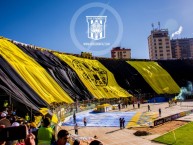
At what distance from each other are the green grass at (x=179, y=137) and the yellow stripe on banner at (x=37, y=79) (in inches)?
745

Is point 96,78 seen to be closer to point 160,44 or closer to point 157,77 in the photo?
point 157,77

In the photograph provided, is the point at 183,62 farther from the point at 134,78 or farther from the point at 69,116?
the point at 69,116

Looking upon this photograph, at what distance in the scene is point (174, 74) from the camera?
101000mm

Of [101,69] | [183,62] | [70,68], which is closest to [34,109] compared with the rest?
[70,68]

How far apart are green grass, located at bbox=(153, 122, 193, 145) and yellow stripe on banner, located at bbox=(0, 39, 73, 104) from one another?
18914mm

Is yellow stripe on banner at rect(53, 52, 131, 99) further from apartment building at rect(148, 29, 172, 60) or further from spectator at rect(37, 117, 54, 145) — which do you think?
apartment building at rect(148, 29, 172, 60)

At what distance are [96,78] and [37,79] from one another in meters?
32.7

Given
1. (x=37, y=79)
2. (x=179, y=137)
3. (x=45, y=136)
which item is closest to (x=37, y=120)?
(x=179, y=137)

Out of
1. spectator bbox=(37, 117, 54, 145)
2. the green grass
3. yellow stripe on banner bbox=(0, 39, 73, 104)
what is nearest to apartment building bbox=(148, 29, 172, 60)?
yellow stripe on banner bbox=(0, 39, 73, 104)

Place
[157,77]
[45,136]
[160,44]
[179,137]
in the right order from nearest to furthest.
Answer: [45,136], [179,137], [157,77], [160,44]

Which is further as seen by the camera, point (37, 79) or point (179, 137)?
point (37, 79)

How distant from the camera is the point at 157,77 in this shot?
95688mm

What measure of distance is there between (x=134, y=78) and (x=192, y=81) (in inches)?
876

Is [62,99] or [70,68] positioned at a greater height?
[70,68]
